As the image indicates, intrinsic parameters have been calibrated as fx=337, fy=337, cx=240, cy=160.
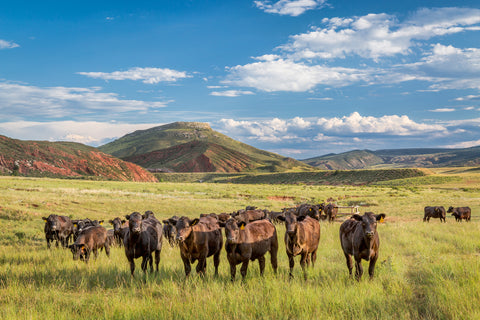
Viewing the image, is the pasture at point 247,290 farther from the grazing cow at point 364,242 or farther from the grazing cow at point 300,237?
the grazing cow at point 300,237

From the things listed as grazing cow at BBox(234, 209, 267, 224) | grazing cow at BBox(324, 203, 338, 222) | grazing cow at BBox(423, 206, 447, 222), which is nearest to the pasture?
grazing cow at BBox(234, 209, 267, 224)

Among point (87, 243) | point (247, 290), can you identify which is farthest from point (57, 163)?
point (247, 290)

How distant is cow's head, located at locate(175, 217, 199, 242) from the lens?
870 centimetres

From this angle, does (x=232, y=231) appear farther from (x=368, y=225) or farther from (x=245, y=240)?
(x=368, y=225)

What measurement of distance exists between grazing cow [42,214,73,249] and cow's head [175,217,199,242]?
9.61 m

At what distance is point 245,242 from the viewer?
350 inches

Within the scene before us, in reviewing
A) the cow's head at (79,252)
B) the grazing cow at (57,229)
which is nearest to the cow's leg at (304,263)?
the cow's head at (79,252)

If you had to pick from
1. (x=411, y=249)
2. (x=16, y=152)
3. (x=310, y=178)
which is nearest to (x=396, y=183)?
(x=310, y=178)

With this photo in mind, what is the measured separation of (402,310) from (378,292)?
2.53ft

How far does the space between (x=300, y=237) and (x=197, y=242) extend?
9.44ft

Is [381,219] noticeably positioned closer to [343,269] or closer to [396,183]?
[343,269]

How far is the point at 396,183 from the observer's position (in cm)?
10256

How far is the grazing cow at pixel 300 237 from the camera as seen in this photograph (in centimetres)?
895

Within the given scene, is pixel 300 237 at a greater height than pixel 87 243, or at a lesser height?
greater
